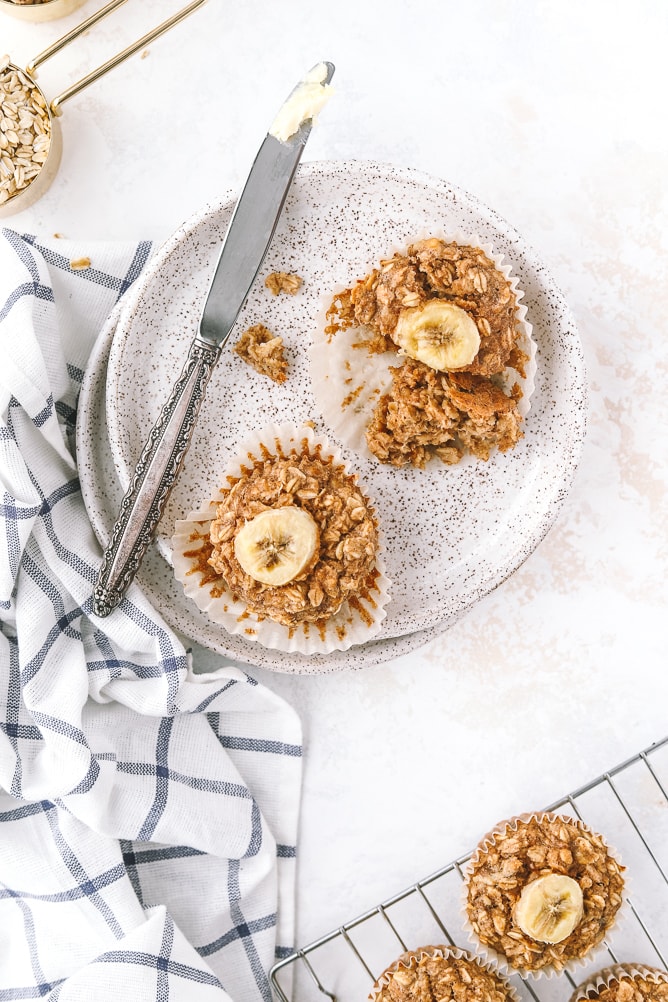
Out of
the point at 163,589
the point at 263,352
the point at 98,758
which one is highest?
the point at 263,352

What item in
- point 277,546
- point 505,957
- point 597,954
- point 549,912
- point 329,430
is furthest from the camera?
point 597,954

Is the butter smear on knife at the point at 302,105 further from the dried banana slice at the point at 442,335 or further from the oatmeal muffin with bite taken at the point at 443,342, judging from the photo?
the dried banana slice at the point at 442,335

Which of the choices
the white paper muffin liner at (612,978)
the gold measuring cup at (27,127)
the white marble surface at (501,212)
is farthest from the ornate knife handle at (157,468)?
the white paper muffin liner at (612,978)

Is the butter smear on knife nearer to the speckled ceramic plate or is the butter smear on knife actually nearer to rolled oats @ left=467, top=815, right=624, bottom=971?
the speckled ceramic plate

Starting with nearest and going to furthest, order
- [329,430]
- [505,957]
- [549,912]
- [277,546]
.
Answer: [277,546]
[549,912]
[505,957]
[329,430]

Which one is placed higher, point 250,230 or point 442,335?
point 250,230

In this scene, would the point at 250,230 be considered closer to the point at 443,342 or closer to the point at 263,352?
the point at 263,352

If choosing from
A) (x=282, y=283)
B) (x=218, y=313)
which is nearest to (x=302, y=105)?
(x=282, y=283)

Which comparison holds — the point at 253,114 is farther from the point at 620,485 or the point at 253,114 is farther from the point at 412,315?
the point at 620,485
